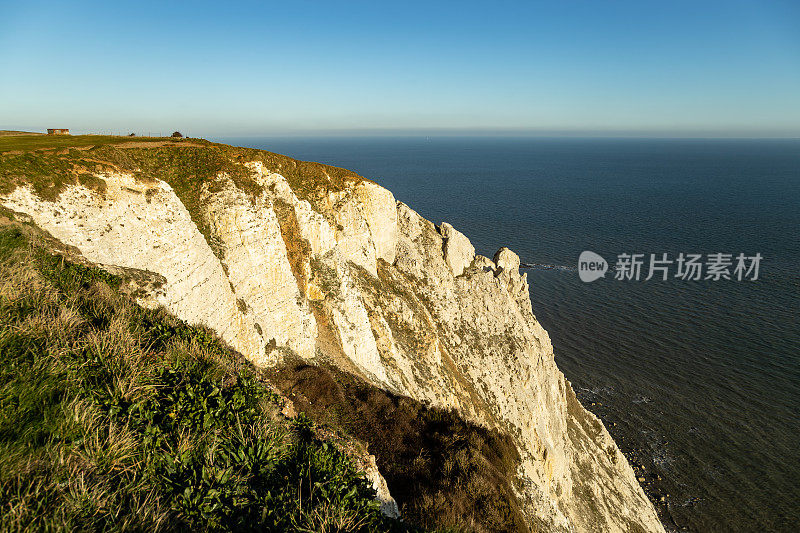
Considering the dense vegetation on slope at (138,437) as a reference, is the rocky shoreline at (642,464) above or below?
below

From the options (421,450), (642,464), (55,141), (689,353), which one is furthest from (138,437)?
(689,353)

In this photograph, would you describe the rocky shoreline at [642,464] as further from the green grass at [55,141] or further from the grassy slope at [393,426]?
the green grass at [55,141]

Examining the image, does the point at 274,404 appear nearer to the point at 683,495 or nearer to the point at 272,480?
the point at 272,480

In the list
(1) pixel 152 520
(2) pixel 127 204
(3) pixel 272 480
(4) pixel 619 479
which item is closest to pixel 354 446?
(3) pixel 272 480

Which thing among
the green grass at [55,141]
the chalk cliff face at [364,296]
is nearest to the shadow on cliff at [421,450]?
the chalk cliff face at [364,296]

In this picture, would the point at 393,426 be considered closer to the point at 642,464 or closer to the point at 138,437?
the point at 138,437

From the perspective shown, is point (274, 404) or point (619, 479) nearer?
point (274, 404)
